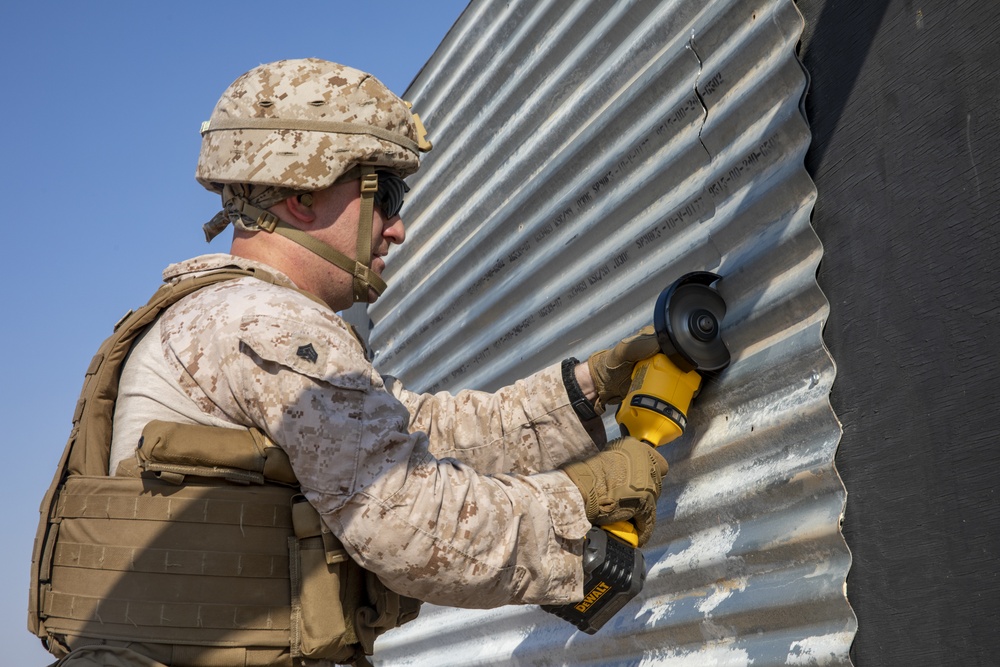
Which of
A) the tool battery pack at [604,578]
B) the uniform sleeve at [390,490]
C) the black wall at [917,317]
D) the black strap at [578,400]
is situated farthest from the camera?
the black strap at [578,400]

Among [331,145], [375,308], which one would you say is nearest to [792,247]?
[331,145]

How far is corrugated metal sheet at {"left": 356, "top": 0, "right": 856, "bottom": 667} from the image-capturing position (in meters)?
2.24

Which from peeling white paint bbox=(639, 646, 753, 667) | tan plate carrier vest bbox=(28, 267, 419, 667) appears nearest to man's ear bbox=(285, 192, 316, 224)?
tan plate carrier vest bbox=(28, 267, 419, 667)

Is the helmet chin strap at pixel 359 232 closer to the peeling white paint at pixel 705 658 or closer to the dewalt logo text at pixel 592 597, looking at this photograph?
the dewalt logo text at pixel 592 597

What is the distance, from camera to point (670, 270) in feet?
9.05

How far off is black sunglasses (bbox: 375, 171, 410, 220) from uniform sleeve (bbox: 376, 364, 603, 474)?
1.63 ft

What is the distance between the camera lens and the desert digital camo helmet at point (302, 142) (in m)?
2.48

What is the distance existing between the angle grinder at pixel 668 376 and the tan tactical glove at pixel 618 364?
29mm

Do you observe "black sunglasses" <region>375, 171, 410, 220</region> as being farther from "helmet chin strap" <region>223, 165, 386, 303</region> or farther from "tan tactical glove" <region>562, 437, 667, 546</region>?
"tan tactical glove" <region>562, 437, 667, 546</region>

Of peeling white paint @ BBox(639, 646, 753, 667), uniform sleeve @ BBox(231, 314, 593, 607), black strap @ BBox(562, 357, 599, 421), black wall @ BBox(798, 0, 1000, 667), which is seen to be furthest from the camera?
black strap @ BBox(562, 357, 599, 421)

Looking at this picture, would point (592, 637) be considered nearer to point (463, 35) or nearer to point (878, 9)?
point (878, 9)

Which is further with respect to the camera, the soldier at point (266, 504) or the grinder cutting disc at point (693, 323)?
the grinder cutting disc at point (693, 323)

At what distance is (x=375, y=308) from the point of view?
16.5ft

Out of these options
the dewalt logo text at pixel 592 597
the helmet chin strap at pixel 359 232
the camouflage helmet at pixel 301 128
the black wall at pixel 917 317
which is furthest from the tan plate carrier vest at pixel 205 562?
the black wall at pixel 917 317
